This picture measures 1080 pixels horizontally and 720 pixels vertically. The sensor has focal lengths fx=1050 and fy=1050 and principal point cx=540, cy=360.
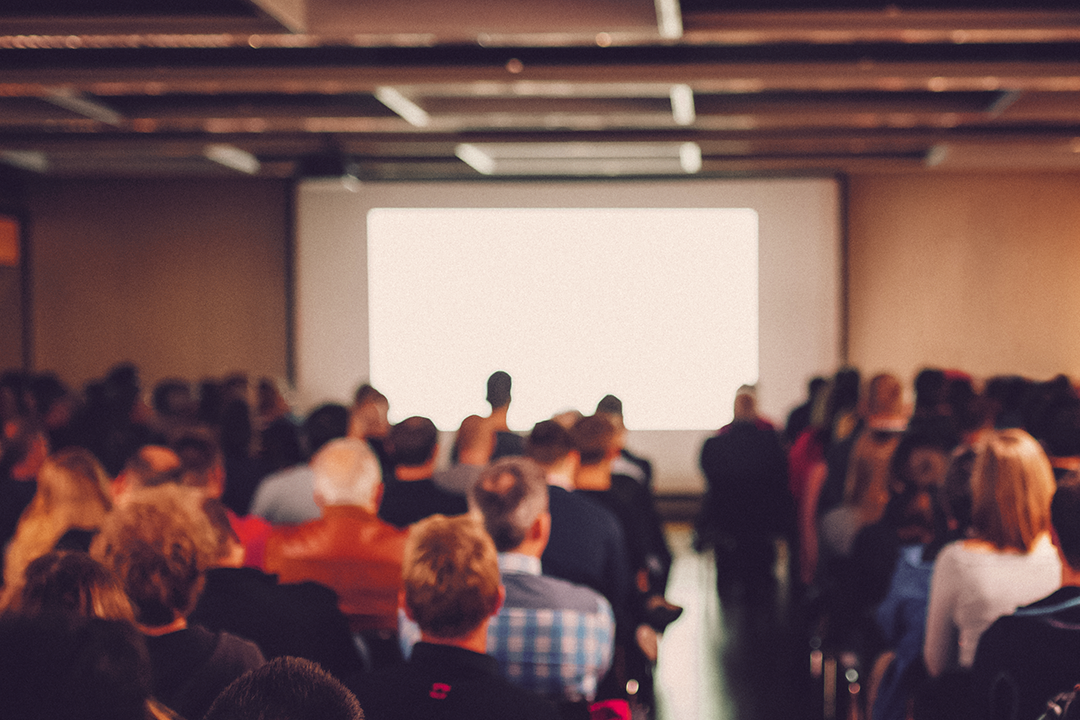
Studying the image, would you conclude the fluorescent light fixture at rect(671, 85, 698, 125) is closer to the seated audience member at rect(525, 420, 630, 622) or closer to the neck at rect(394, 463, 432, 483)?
the neck at rect(394, 463, 432, 483)

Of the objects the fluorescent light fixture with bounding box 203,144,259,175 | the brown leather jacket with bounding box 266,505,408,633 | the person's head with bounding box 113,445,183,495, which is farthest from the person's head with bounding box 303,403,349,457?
the fluorescent light fixture with bounding box 203,144,259,175

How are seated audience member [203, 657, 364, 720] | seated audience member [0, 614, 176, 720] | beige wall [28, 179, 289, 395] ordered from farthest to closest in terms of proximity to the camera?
beige wall [28, 179, 289, 395] < seated audience member [203, 657, 364, 720] < seated audience member [0, 614, 176, 720]

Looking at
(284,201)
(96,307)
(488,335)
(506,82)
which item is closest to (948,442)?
(506,82)

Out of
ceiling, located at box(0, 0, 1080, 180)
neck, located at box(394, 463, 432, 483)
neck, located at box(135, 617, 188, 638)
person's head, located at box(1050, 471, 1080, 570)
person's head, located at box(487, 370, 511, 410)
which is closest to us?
neck, located at box(135, 617, 188, 638)

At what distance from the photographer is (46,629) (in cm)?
69

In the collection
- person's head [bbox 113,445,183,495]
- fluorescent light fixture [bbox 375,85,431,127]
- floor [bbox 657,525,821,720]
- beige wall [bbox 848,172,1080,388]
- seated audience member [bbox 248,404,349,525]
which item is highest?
fluorescent light fixture [bbox 375,85,431,127]

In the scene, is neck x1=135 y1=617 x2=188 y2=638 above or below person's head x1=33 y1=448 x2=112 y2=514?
below

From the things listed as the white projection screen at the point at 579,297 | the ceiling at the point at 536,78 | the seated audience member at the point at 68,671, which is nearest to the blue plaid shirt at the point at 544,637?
the seated audience member at the point at 68,671

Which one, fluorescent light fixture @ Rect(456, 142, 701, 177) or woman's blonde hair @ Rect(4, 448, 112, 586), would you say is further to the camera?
fluorescent light fixture @ Rect(456, 142, 701, 177)

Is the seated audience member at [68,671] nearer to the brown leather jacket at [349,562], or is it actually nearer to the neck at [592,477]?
the brown leather jacket at [349,562]

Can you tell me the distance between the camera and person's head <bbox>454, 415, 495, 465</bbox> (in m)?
4.14

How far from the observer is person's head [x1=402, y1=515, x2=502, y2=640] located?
1976mm

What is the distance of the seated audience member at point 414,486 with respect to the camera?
3.81 m

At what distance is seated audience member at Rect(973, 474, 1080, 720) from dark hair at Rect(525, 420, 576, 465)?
1815mm
